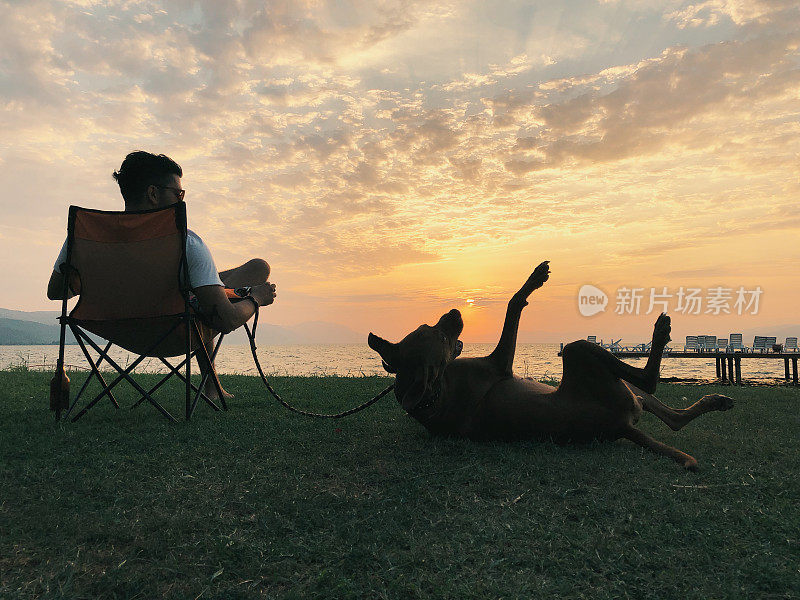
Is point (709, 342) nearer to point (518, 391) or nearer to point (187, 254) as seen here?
point (518, 391)

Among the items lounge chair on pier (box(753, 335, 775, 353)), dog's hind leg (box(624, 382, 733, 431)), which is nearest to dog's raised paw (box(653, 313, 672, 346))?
dog's hind leg (box(624, 382, 733, 431))

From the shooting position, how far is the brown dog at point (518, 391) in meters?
3.10

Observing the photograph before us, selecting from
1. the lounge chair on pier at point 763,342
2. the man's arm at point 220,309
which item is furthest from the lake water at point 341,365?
the man's arm at point 220,309

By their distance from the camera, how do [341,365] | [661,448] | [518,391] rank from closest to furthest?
1. [661,448]
2. [518,391]
3. [341,365]

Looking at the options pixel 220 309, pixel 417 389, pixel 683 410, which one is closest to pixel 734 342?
pixel 683 410

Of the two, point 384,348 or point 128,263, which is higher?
point 128,263

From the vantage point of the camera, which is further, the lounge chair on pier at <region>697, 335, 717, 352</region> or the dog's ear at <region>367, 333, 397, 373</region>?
the lounge chair on pier at <region>697, 335, 717, 352</region>

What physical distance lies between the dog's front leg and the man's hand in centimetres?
235

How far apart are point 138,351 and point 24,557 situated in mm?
3095

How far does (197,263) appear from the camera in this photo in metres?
4.09

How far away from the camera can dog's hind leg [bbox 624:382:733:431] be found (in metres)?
3.15

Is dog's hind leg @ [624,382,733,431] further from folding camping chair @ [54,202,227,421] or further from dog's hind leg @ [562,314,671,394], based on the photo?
folding camping chair @ [54,202,227,421]

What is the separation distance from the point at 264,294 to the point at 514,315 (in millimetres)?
2511

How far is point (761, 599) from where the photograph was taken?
1527mm
